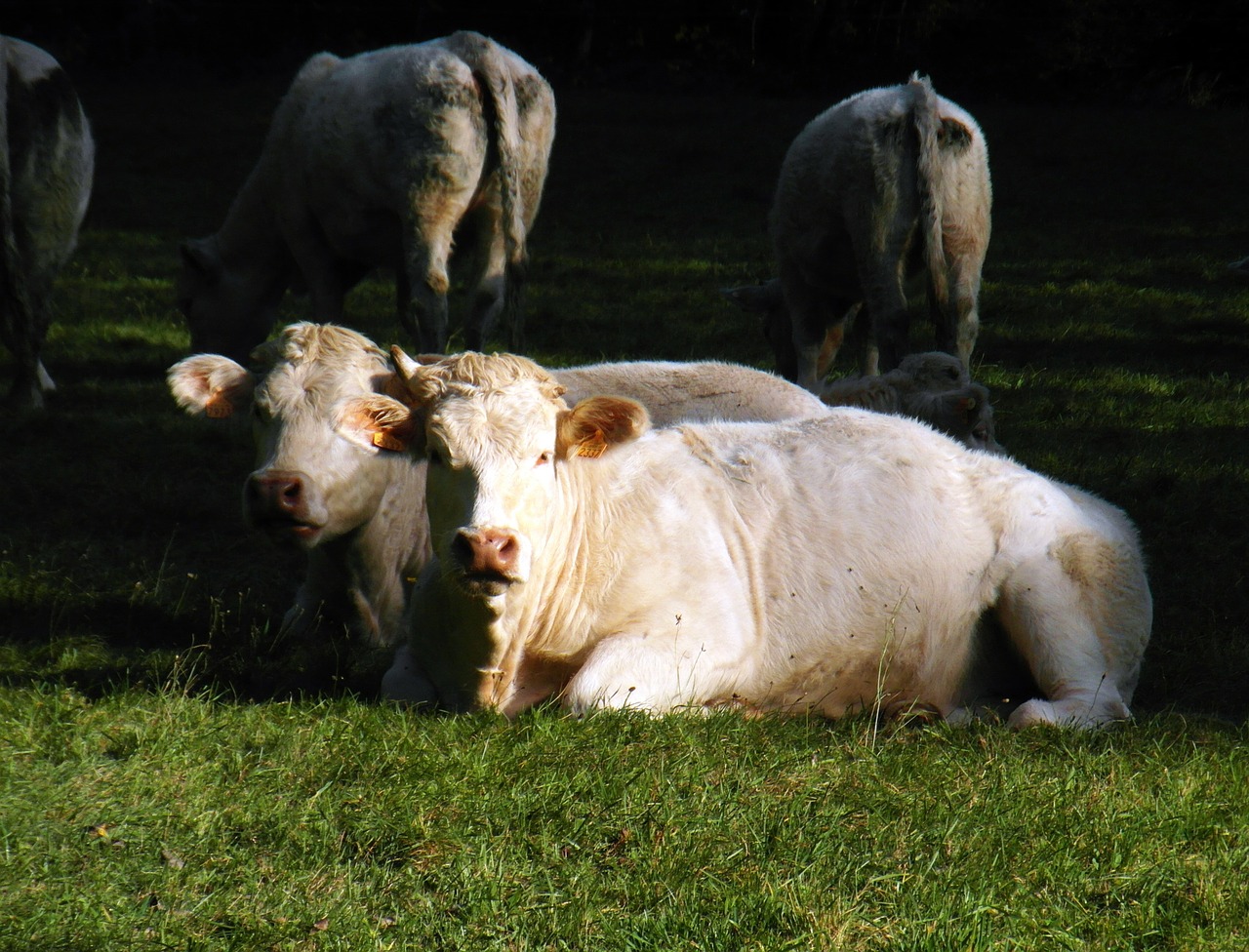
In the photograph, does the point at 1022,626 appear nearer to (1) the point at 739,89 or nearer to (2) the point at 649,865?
(2) the point at 649,865

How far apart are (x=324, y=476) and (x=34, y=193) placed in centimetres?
634

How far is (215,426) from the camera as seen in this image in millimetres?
9805

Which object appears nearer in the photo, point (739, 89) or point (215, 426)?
point (215, 426)

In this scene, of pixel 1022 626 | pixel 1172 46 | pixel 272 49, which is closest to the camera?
pixel 1022 626

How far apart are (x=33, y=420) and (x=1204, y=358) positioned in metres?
10.0

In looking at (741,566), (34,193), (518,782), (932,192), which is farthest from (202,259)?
(518,782)

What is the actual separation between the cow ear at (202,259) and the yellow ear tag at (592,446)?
24.7 ft

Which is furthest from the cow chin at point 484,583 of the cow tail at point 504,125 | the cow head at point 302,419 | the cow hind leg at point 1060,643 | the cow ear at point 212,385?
the cow tail at point 504,125

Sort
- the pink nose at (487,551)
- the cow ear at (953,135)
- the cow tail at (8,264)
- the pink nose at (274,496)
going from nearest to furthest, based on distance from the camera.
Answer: the pink nose at (487,551) → the pink nose at (274,496) → the cow ear at (953,135) → the cow tail at (8,264)

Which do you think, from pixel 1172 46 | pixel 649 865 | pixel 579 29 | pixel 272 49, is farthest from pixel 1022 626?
pixel 272 49

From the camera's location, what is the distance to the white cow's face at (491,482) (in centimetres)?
434

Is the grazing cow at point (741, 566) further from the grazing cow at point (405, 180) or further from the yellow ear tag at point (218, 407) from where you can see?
the grazing cow at point (405, 180)

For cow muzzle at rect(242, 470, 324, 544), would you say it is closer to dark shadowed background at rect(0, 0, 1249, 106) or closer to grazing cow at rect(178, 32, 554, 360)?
grazing cow at rect(178, 32, 554, 360)

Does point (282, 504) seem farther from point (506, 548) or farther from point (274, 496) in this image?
point (506, 548)
